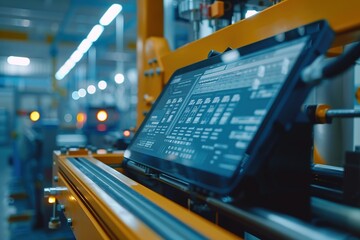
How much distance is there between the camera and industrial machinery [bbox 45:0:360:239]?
0.53 meters

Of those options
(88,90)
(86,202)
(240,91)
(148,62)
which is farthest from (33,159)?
(88,90)

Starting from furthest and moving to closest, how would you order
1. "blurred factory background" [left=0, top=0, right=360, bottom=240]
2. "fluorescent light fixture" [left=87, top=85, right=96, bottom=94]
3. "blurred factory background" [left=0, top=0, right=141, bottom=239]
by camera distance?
"fluorescent light fixture" [left=87, top=85, right=96, bottom=94], "blurred factory background" [left=0, top=0, right=141, bottom=239], "blurred factory background" [left=0, top=0, right=360, bottom=240]

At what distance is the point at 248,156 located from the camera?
56 cm

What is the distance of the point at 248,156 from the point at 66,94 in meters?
13.0

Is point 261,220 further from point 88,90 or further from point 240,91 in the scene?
point 88,90

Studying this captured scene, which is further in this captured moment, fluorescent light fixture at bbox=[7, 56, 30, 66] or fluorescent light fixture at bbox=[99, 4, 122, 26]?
fluorescent light fixture at bbox=[7, 56, 30, 66]

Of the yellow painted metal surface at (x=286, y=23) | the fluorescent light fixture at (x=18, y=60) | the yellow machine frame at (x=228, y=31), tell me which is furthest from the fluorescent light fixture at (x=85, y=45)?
the yellow painted metal surface at (x=286, y=23)

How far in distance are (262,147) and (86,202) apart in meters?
0.45

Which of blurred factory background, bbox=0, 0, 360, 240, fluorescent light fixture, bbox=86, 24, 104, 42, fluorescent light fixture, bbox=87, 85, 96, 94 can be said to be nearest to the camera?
blurred factory background, bbox=0, 0, 360, 240

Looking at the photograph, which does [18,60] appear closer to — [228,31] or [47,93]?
[47,93]

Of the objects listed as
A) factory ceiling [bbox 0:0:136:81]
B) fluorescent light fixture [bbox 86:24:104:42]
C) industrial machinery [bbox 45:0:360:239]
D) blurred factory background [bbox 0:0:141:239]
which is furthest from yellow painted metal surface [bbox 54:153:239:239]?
fluorescent light fixture [bbox 86:24:104:42]

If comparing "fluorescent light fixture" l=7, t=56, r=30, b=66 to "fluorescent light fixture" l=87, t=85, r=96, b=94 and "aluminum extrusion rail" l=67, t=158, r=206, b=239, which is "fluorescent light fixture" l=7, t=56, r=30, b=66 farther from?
"aluminum extrusion rail" l=67, t=158, r=206, b=239

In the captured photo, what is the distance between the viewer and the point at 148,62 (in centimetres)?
181

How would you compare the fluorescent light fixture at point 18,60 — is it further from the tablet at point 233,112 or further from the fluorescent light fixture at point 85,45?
the tablet at point 233,112
